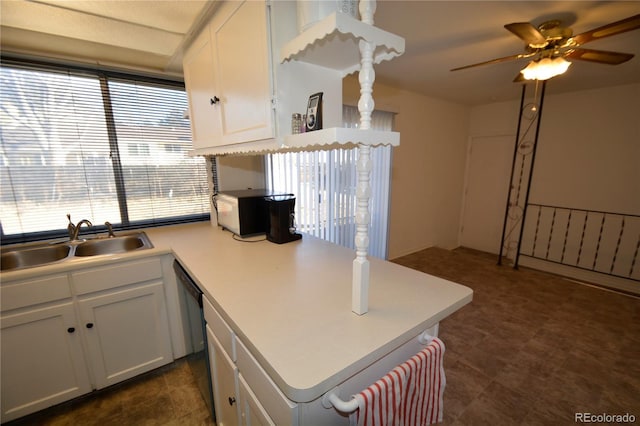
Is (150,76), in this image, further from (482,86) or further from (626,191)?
(626,191)

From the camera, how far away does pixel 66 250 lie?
183 centimetres

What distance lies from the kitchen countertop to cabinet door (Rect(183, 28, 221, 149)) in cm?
80

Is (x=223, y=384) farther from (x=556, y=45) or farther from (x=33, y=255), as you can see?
(x=556, y=45)

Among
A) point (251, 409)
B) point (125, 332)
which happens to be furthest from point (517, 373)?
point (125, 332)

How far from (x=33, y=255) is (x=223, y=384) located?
1686 millimetres

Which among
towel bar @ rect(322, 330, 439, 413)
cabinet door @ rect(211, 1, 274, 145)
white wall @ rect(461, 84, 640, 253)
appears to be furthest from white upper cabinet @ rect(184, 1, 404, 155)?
white wall @ rect(461, 84, 640, 253)

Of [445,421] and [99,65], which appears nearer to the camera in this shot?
[445,421]

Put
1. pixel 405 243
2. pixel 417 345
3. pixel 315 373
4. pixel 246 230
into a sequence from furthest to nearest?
pixel 405 243 < pixel 246 230 < pixel 417 345 < pixel 315 373

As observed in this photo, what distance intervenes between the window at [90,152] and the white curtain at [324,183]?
0.82 m

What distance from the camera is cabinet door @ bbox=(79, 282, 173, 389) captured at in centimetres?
163

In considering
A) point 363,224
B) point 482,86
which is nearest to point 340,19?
point 363,224

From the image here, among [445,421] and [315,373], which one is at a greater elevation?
[315,373]

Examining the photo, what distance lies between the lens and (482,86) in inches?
128

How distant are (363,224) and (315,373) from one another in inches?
18.0
